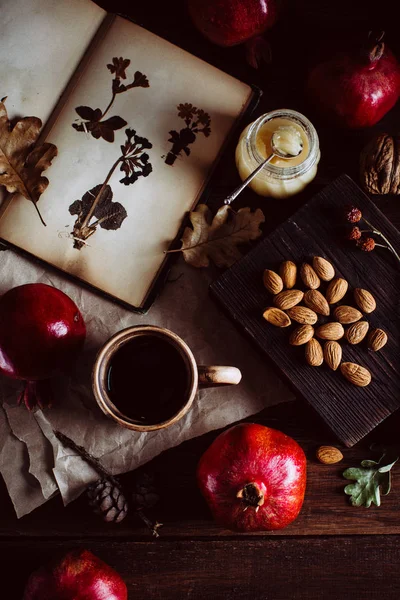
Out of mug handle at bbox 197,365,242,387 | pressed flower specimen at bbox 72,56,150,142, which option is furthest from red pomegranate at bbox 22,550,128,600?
pressed flower specimen at bbox 72,56,150,142

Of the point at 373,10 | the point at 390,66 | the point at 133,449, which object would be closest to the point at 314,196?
the point at 390,66

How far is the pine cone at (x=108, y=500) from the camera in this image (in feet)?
3.25

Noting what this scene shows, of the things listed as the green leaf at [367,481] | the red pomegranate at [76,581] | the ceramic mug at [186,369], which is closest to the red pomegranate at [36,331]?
the ceramic mug at [186,369]

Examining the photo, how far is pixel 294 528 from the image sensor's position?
3.43 ft

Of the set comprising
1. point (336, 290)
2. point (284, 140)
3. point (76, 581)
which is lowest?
point (76, 581)

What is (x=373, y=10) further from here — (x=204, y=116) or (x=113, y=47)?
(x=113, y=47)

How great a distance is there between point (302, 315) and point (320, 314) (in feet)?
0.11

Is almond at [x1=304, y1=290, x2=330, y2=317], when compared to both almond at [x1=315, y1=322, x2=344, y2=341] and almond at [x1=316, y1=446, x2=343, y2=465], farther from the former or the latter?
almond at [x1=316, y1=446, x2=343, y2=465]

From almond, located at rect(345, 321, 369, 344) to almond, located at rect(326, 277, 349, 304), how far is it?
1.9 inches

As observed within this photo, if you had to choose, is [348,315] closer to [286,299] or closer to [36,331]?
[286,299]

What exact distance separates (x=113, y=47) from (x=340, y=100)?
38cm

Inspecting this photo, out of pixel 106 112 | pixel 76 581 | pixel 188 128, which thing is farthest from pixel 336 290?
pixel 76 581

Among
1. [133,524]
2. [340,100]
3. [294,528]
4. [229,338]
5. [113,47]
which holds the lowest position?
[133,524]

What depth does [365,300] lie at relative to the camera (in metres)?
0.97
